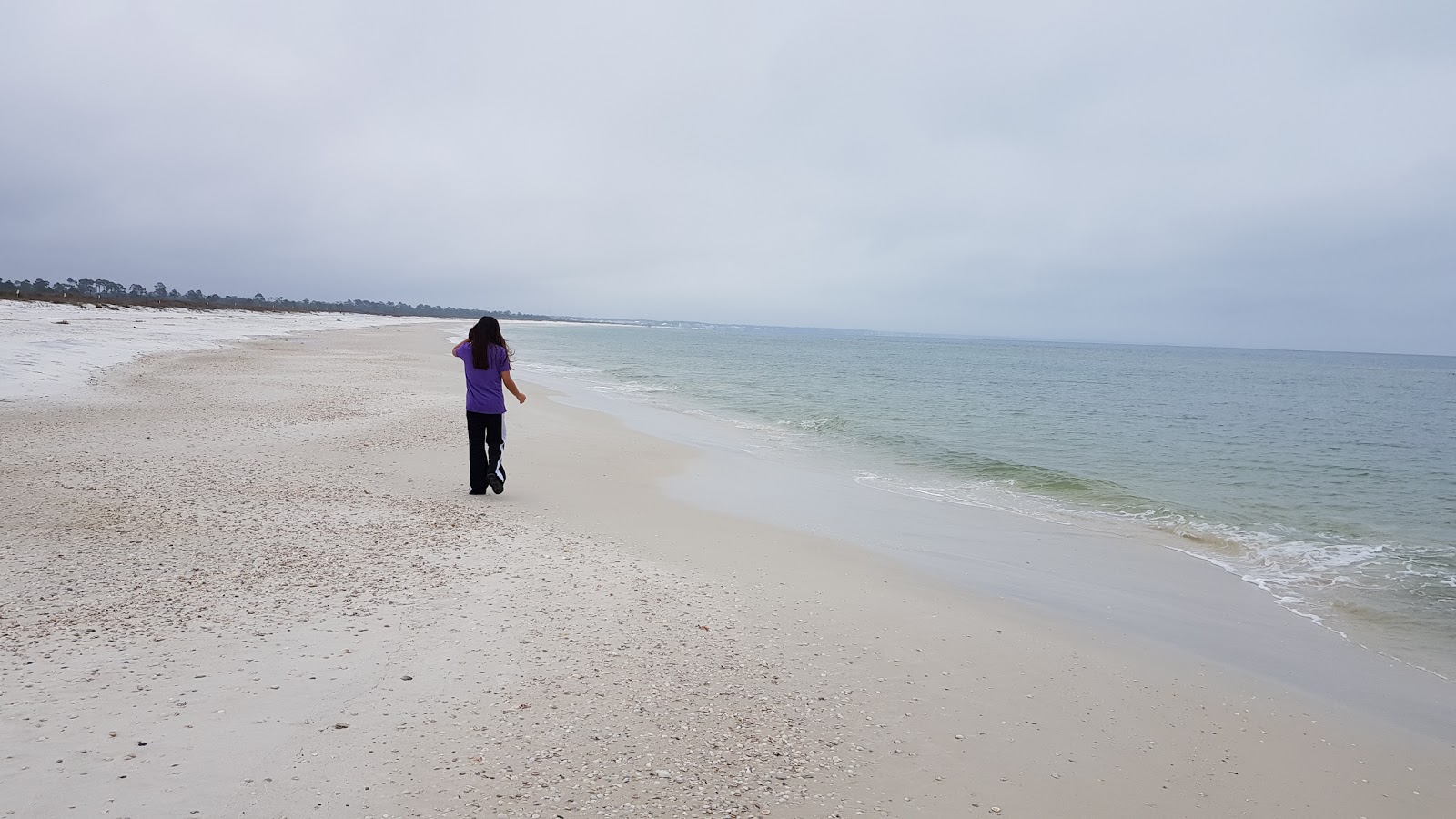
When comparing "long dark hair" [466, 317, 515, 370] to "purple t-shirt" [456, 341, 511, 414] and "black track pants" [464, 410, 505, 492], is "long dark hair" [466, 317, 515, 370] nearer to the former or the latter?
"purple t-shirt" [456, 341, 511, 414]

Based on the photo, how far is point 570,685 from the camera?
411 cm

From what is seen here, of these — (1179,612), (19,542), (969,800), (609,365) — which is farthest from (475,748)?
(609,365)

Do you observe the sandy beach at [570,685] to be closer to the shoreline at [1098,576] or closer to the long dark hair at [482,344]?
the shoreline at [1098,576]

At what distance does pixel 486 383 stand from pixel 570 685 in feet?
17.5

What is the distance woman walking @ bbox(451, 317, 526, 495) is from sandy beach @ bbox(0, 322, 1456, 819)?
0.84m

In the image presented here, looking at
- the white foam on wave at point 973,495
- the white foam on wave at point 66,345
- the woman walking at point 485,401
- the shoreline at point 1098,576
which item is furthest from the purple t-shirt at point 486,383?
the white foam on wave at point 66,345

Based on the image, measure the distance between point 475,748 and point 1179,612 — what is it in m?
6.15

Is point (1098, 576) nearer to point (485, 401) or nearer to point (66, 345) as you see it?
point (485, 401)

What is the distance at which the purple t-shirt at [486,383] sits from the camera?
8695mm

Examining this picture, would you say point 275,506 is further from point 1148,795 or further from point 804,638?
point 1148,795

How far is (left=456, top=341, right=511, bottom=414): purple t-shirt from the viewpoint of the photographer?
28.5 feet

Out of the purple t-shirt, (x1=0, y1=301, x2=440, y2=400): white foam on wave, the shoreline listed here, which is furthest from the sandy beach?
(x1=0, y1=301, x2=440, y2=400): white foam on wave

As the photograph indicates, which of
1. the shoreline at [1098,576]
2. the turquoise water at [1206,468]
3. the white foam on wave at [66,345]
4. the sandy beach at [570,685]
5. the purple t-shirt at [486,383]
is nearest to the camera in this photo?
the sandy beach at [570,685]

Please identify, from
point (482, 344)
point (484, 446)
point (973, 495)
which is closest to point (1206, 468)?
point (973, 495)
